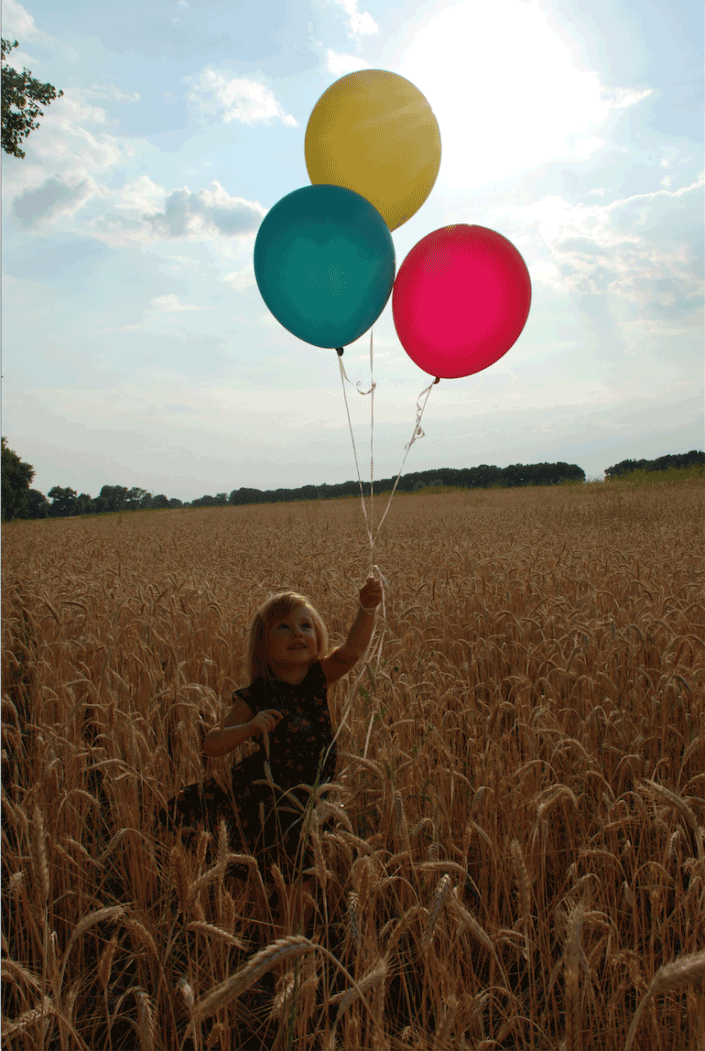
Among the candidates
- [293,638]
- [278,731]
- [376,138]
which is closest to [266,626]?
[293,638]

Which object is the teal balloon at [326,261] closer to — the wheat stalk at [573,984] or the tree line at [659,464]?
the wheat stalk at [573,984]

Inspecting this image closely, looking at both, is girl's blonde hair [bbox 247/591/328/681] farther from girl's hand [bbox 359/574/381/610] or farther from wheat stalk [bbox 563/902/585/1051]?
wheat stalk [bbox 563/902/585/1051]

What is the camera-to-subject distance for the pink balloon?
262cm

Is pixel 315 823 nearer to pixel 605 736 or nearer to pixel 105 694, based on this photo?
pixel 605 736

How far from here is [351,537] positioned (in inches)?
400

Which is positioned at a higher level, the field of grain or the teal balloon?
the teal balloon

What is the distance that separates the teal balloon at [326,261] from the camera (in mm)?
2461

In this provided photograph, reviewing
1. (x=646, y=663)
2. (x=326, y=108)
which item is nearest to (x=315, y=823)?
(x=646, y=663)

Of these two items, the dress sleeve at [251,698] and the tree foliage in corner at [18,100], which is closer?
the dress sleeve at [251,698]

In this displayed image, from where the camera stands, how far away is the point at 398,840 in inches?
70.1

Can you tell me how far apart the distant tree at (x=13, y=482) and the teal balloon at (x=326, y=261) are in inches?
1118

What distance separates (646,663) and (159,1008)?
2.89 m

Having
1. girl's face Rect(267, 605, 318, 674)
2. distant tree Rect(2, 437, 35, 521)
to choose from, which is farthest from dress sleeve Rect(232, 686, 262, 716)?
distant tree Rect(2, 437, 35, 521)

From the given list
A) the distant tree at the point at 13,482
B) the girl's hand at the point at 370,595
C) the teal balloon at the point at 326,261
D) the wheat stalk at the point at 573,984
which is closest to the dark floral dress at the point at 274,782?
the girl's hand at the point at 370,595
